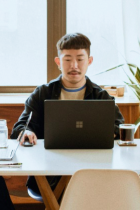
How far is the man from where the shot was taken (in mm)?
2480

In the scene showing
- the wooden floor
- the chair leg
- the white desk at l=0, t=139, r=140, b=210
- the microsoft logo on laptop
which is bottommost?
the wooden floor

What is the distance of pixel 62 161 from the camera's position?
1.90 m

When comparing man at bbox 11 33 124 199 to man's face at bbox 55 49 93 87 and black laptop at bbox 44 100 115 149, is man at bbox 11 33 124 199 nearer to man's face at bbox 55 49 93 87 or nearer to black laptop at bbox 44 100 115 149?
man's face at bbox 55 49 93 87

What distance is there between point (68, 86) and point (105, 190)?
4.11 feet

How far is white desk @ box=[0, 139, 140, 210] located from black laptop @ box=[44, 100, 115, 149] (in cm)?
8

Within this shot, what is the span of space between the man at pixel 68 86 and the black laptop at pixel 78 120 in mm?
341

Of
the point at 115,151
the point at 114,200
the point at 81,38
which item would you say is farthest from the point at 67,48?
the point at 114,200

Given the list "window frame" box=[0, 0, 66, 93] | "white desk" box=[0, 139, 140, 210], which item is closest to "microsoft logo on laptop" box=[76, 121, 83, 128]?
"white desk" box=[0, 139, 140, 210]

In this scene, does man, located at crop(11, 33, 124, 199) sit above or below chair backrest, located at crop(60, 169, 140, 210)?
above

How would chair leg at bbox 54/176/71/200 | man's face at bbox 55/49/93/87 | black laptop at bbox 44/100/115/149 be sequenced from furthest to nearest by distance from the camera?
man's face at bbox 55/49/93/87 → chair leg at bbox 54/176/71/200 → black laptop at bbox 44/100/115/149

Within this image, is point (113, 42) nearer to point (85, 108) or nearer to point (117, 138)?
point (117, 138)

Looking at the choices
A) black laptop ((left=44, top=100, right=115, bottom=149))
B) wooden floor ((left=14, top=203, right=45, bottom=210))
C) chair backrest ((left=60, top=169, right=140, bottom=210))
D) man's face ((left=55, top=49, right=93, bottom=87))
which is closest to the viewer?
chair backrest ((left=60, top=169, right=140, bottom=210))

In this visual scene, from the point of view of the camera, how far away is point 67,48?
2.49 m

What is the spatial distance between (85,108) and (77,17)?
1876 mm
